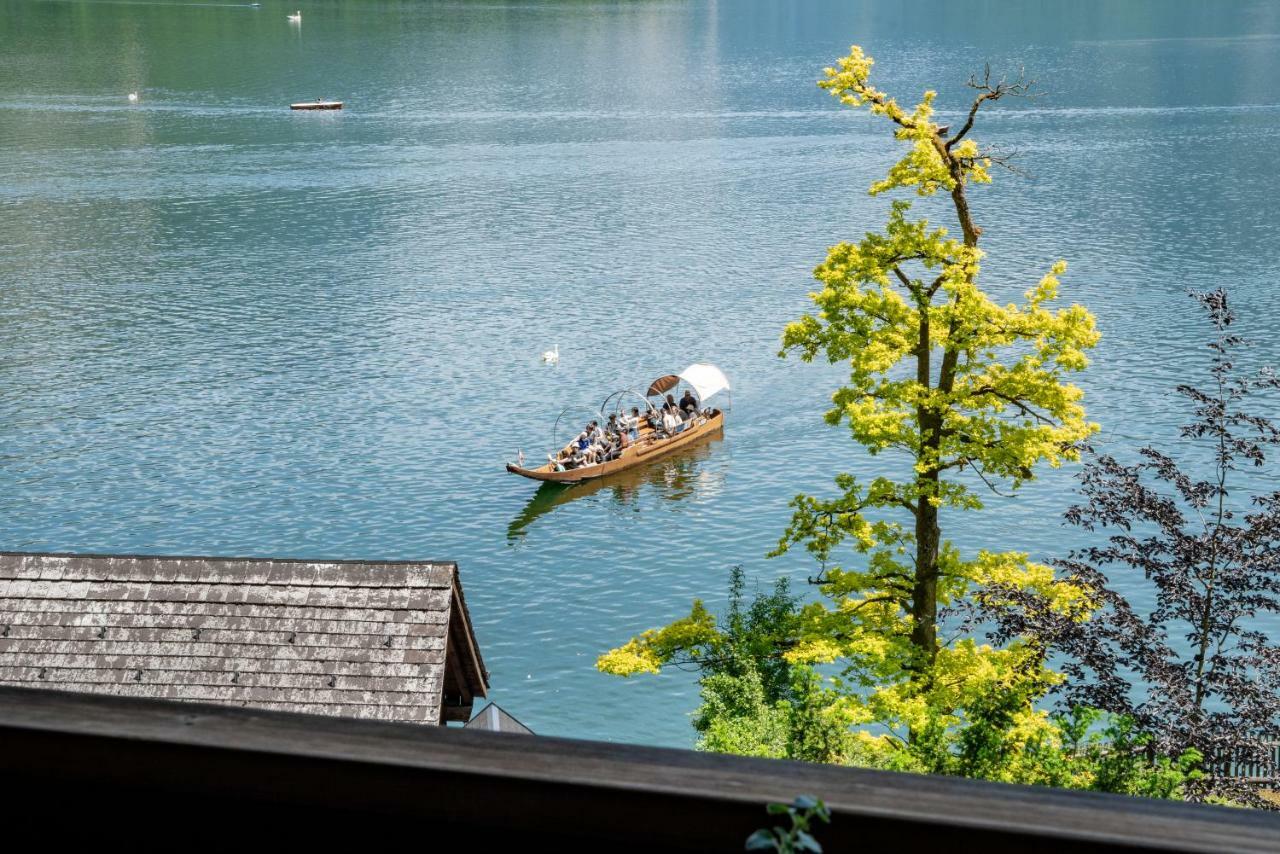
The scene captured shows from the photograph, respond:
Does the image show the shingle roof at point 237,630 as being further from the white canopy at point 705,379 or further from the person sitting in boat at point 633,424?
the white canopy at point 705,379

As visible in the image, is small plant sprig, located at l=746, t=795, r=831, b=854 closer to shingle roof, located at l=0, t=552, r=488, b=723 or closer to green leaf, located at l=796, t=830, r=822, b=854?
green leaf, located at l=796, t=830, r=822, b=854

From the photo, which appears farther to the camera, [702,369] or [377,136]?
[377,136]

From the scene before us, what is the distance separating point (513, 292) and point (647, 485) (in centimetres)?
2467

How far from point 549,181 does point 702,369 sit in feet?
152

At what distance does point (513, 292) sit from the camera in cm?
7419

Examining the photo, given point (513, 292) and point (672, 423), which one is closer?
point (672, 423)

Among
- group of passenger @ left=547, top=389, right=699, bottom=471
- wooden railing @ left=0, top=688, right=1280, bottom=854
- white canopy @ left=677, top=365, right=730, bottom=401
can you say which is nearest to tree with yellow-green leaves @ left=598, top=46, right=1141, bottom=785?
wooden railing @ left=0, top=688, right=1280, bottom=854

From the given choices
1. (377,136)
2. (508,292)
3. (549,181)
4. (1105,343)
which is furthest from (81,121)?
(1105,343)

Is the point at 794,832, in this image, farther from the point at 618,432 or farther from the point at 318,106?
the point at 318,106

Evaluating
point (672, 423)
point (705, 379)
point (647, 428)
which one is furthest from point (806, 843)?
point (705, 379)

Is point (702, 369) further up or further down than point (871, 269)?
further down

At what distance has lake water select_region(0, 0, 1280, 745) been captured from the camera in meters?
46.9

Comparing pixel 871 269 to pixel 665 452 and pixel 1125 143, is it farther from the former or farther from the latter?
pixel 1125 143

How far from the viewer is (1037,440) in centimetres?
2303
